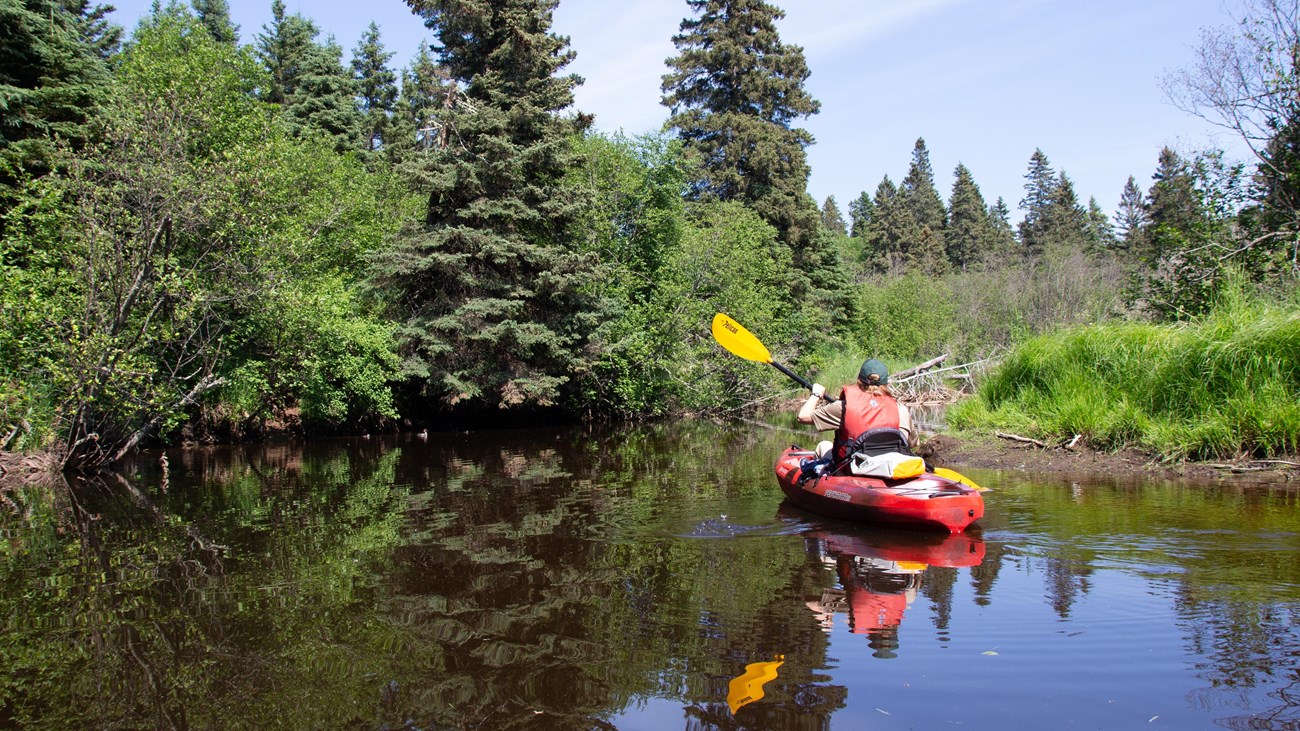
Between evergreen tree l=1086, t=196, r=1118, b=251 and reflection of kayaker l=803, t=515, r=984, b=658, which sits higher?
evergreen tree l=1086, t=196, r=1118, b=251

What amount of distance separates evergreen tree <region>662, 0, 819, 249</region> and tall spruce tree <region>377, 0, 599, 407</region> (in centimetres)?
1234

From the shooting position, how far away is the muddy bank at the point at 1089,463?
8.56m

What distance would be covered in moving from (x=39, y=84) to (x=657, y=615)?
811 inches

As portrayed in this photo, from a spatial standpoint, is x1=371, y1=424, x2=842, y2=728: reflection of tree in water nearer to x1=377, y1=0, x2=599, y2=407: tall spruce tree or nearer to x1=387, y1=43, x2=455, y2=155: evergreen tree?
x1=377, y1=0, x2=599, y2=407: tall spruce tree

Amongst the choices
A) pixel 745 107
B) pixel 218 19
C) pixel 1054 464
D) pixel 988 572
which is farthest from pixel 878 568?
pixel 218 19

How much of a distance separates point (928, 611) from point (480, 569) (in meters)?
Result: 3.31

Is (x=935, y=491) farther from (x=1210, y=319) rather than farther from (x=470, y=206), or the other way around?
(x=470, y=206)

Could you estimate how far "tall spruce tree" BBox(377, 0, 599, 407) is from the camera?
58.6 feet

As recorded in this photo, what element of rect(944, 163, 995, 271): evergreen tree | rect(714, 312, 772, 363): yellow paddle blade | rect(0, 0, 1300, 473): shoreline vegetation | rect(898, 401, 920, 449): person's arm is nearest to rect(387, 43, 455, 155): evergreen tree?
rect(0, 0, 1300, 473): shoreline vegetation

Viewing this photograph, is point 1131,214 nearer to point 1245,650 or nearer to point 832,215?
point 832,215

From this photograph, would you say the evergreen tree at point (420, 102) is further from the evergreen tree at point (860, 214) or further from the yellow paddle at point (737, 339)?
the evergreen tree at point (860, 214)

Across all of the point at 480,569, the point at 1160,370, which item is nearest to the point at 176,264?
the point at 480,569

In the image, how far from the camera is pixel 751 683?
12.6ft

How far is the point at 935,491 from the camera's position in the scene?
6.70 meters
